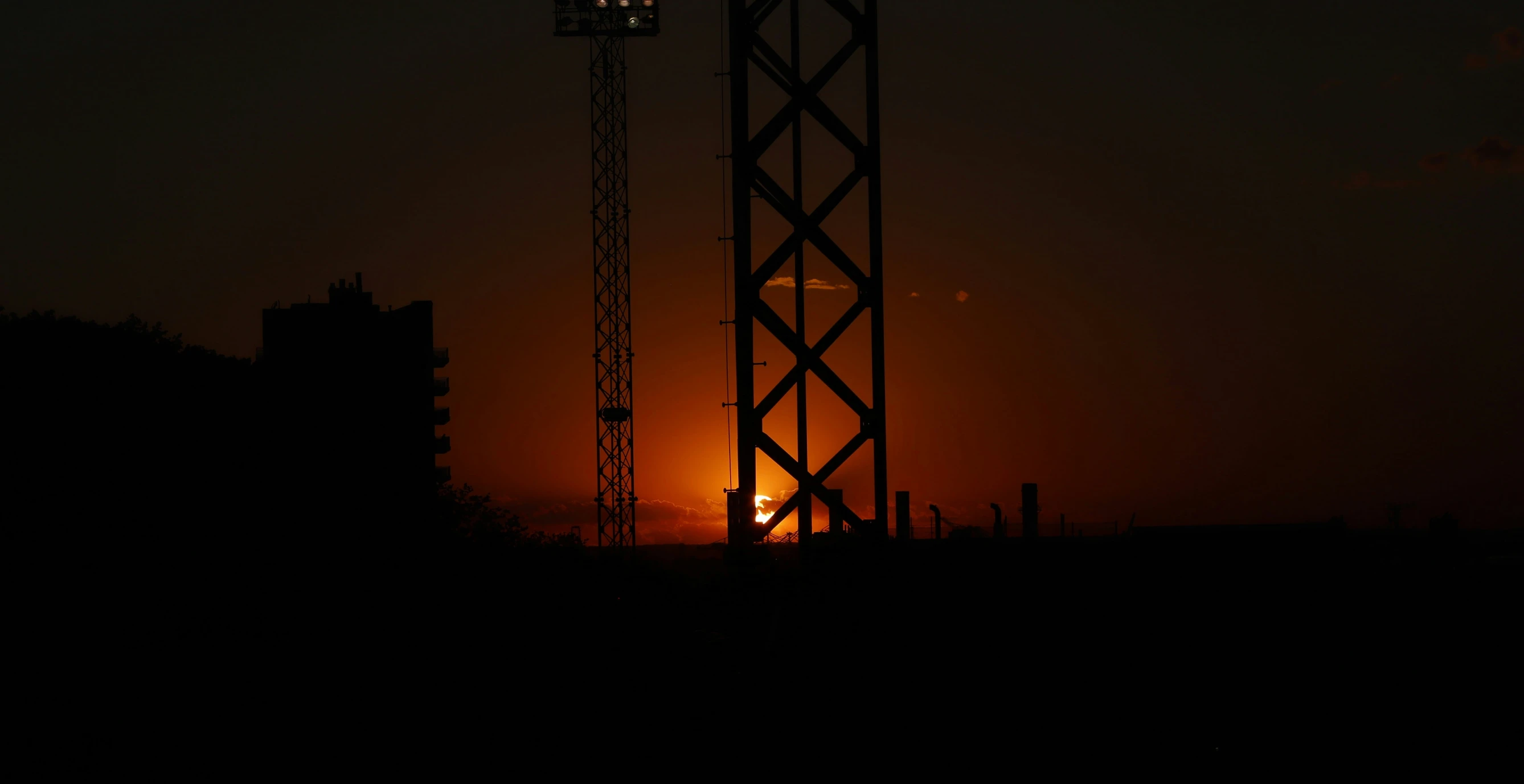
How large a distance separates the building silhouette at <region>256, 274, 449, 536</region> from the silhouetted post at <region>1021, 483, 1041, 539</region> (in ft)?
101

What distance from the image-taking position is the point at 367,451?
196 ft

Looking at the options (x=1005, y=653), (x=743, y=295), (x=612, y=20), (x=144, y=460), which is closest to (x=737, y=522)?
(x=743, y=295)

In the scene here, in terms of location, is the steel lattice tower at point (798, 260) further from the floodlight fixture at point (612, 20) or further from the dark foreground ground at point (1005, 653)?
the floodlight fixture at point (612, 20)

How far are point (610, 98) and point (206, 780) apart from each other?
155 feet

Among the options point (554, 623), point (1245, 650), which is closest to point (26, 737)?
point (554, 623)

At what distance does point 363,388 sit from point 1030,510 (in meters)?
58.4

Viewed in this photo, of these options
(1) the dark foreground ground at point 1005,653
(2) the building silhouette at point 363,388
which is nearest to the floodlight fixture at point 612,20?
(2) the building silhouette at point 363,388

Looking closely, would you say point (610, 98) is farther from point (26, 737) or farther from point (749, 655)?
point (749, 655)

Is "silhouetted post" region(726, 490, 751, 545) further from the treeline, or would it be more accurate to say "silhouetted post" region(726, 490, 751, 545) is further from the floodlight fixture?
the floodlight fixture

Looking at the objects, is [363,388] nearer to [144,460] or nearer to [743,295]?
[144,460]

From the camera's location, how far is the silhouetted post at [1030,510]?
1108cm

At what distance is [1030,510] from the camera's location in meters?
11.5

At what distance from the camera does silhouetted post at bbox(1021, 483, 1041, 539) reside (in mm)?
11081

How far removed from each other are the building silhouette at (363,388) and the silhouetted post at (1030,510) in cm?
3089
